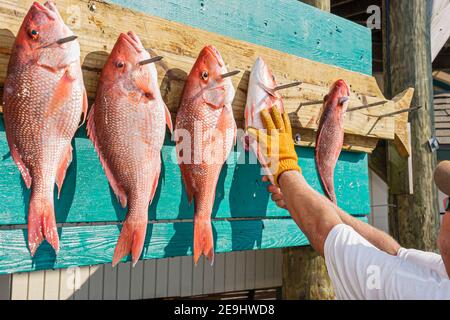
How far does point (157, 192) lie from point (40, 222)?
765 millimetres

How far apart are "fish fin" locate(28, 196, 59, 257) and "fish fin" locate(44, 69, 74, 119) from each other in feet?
1.03

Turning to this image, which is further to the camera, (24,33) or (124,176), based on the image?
(124,176)

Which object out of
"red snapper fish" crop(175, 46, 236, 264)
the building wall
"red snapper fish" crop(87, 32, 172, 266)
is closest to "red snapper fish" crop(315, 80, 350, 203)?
"red snapper fish" crop(175, 46, 236, 264)

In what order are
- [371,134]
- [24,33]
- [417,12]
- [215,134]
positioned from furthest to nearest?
1. [417,12]
2. [371,134]
3. [215,134]
4. [24,33]

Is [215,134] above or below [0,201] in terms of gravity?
above

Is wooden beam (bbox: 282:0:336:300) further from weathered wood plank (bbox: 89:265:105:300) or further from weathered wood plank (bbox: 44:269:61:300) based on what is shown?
weathered wood plank (bbox: 89:265:105:300)

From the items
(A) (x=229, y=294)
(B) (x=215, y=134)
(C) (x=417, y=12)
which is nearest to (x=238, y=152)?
(B) (x=215, y=134)

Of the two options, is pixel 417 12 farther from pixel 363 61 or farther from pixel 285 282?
pixel 285 282

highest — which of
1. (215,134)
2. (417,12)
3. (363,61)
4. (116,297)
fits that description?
(417,12)

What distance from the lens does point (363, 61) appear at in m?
3.92

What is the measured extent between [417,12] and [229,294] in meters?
5.29

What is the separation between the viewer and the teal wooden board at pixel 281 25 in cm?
284

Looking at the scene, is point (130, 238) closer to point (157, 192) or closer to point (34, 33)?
point (157, 192)

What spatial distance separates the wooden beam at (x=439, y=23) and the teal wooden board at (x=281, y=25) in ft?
5.49
